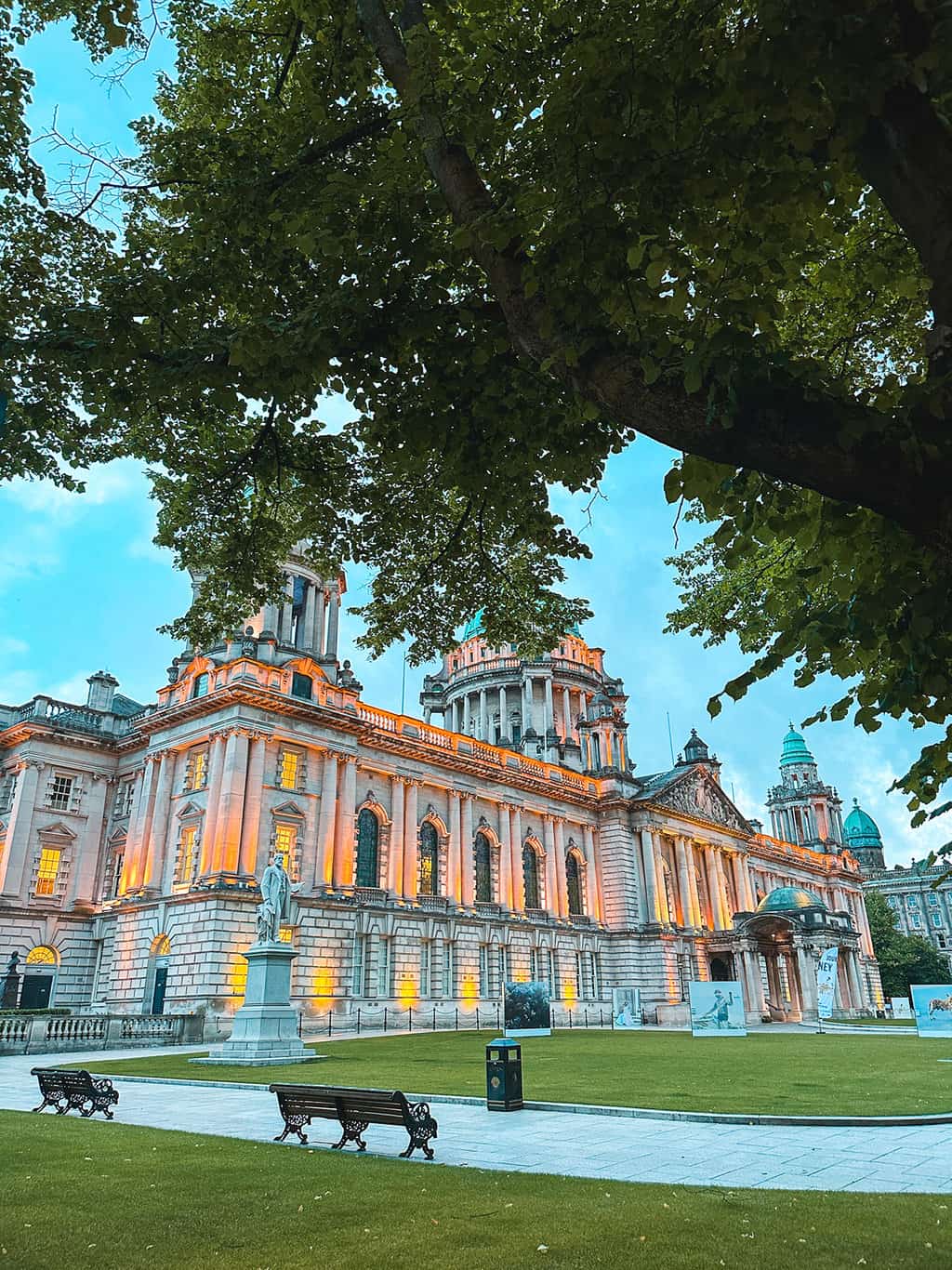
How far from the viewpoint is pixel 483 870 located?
5103cm

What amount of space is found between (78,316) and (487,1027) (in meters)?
42.6

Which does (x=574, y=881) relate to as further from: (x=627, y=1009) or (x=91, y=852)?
(x=91, y=852)

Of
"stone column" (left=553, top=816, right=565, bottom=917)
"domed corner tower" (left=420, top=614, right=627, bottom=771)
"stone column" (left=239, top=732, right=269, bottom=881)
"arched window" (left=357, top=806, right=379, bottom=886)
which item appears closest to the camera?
"stone column" (left=239, top=732, right=269, bottom=881)

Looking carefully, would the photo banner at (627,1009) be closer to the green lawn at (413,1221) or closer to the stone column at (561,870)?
the stone column at (561,870)

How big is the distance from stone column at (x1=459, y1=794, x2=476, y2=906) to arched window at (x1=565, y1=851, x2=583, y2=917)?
1002 centimetres

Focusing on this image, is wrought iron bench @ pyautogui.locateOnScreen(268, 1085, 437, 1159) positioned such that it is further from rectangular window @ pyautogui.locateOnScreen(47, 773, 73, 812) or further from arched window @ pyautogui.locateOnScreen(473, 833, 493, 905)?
arched window @ pyautogui.locateOnScreen(473, 833, 493, 905)

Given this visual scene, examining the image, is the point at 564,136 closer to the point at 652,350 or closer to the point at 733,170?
the point at 733,170

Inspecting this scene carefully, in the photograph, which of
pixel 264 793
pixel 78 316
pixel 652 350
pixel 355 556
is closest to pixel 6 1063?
pixel 264 793

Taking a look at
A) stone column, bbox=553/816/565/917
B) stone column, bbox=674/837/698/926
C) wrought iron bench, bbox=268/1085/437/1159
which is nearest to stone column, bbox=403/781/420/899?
stone column, bbox=553/816/565/917

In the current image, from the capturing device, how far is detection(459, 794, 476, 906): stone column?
47.9 metres

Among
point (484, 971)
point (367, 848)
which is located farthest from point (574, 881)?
point (367, 848)

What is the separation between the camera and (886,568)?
6.45m

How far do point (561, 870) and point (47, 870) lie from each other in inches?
1128

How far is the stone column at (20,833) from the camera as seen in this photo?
138 ft
